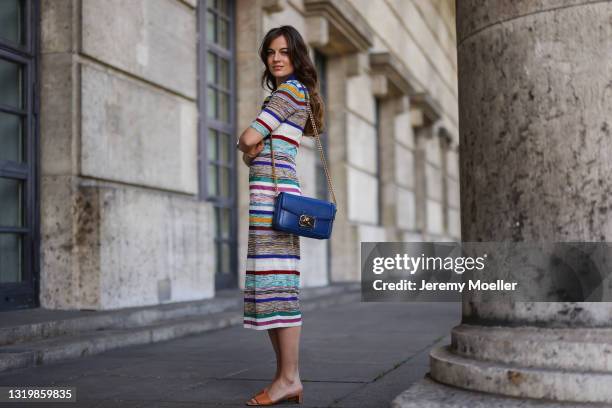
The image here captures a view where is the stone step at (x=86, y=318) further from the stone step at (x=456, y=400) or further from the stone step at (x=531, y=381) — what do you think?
the stone step at (x=531, y=381)

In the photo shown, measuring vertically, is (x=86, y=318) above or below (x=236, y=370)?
above

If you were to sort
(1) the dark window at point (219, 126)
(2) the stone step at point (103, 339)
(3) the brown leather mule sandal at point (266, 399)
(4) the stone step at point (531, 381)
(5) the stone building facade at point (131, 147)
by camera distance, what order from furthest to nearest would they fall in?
1. (1) the dark window at point (219, 126)
2. (5) the stone building facade at point (131, 147)
3. (2) the stone step at point (103, 339)
4. (3) the brown leather mule sandal at point (266, 399)
5. (4) the stone step at point (531, 381)

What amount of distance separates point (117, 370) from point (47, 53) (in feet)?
9.70

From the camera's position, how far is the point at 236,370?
4.89 metres

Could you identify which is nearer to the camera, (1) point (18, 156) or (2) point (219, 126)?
(1) point (18, 156)

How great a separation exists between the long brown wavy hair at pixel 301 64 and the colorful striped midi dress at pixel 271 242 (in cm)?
11

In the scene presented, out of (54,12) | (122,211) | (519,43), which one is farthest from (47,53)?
(519,43)

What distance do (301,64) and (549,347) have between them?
5.39 ft

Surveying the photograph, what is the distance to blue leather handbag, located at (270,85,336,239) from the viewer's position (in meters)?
3.56

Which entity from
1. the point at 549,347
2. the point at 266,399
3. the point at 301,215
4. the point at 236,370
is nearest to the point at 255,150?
the point at 301,215

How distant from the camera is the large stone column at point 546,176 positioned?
3066 millimetres

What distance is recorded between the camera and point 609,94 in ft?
→ 10.2

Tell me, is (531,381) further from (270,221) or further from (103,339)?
(103,339)

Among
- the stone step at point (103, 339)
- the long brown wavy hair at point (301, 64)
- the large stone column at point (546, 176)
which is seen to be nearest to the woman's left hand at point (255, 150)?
the long brown wavy hair at point (301, 64)
